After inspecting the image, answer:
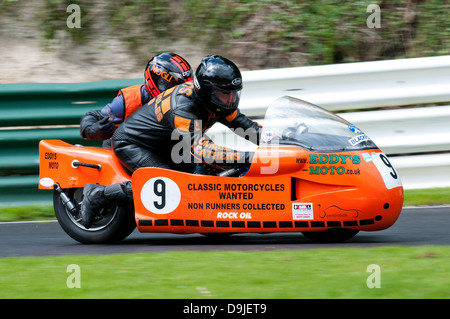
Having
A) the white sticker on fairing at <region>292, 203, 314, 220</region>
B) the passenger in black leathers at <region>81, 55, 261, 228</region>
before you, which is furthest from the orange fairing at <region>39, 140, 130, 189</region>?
the white sticker on fairing at <region>292, 203, 314, 220</region>

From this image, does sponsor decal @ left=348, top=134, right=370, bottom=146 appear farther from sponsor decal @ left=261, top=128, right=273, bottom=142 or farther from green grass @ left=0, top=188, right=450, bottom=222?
green grass @ left=0, top=188, right=450, bottom=222

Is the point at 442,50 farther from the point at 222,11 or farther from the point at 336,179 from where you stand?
the point at 336,179

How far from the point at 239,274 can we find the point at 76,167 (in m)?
2.16

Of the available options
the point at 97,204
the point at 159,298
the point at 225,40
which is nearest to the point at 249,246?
the point at 97,204

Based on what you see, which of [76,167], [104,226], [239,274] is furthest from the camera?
[76,167]

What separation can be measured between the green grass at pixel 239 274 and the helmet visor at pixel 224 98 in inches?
46.6

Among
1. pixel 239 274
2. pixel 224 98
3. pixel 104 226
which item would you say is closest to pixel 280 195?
pixel 224 98

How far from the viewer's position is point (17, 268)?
501cm

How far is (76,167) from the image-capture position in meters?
6.18

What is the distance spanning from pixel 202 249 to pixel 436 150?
3184 mm

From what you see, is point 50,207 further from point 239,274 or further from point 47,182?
point 239,274

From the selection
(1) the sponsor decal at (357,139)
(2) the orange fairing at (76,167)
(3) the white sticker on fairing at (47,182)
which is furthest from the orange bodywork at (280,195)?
(3) the white sticker on fairing at (47,182)

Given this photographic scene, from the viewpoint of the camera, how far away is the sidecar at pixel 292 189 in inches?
213

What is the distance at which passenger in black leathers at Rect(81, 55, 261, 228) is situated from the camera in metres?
5.69
